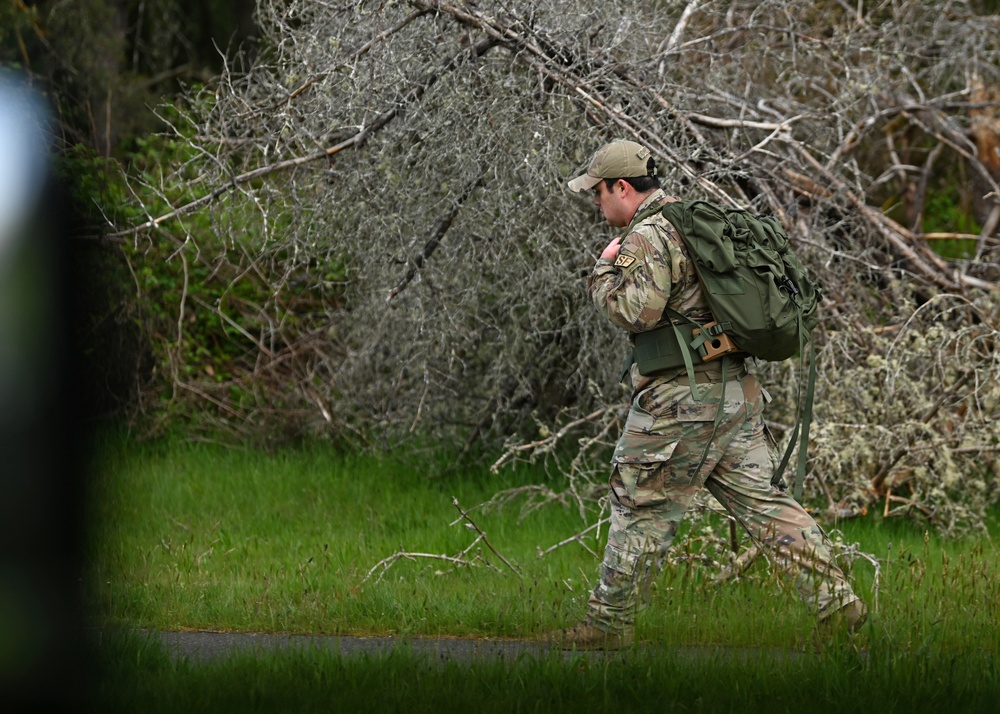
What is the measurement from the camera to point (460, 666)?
4.38 m

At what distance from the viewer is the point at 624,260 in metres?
4.57

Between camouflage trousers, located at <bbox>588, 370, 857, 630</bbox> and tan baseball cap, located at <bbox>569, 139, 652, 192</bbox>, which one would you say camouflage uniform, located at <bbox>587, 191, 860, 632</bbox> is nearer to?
camouflage trousers, located at <bbox>588, 370, 857, 630</bbox>

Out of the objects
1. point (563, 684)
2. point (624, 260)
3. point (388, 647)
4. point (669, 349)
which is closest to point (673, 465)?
point (669, 349)

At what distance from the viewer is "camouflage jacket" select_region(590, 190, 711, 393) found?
4.52 metres

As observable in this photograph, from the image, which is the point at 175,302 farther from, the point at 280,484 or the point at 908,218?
the point at 908,218

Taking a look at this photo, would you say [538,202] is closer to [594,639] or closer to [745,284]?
[745,284]

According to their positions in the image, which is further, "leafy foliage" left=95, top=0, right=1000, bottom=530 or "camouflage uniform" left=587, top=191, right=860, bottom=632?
"leafy foliage" left=95, top=0, right=1000, bottom=530

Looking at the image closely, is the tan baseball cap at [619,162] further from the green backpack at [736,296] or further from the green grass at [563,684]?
the green grass at [563,684]

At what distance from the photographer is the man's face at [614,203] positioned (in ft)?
15.5

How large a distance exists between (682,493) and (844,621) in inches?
29.8

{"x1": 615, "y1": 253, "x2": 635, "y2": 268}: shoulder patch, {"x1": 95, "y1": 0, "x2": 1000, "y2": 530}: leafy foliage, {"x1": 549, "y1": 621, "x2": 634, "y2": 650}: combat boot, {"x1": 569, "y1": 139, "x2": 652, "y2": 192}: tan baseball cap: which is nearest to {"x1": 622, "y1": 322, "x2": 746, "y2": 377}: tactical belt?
{"x1": 615, "y1": 253, "x2": 635, "y2": 268}: shoulder patch

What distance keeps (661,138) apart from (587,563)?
7.22ft

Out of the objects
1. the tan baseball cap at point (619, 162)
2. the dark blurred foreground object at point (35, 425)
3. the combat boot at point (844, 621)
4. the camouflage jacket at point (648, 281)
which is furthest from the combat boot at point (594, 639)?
the dark blurred foreground object at point (35, 425)

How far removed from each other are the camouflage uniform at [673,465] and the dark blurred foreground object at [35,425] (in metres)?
1.91
